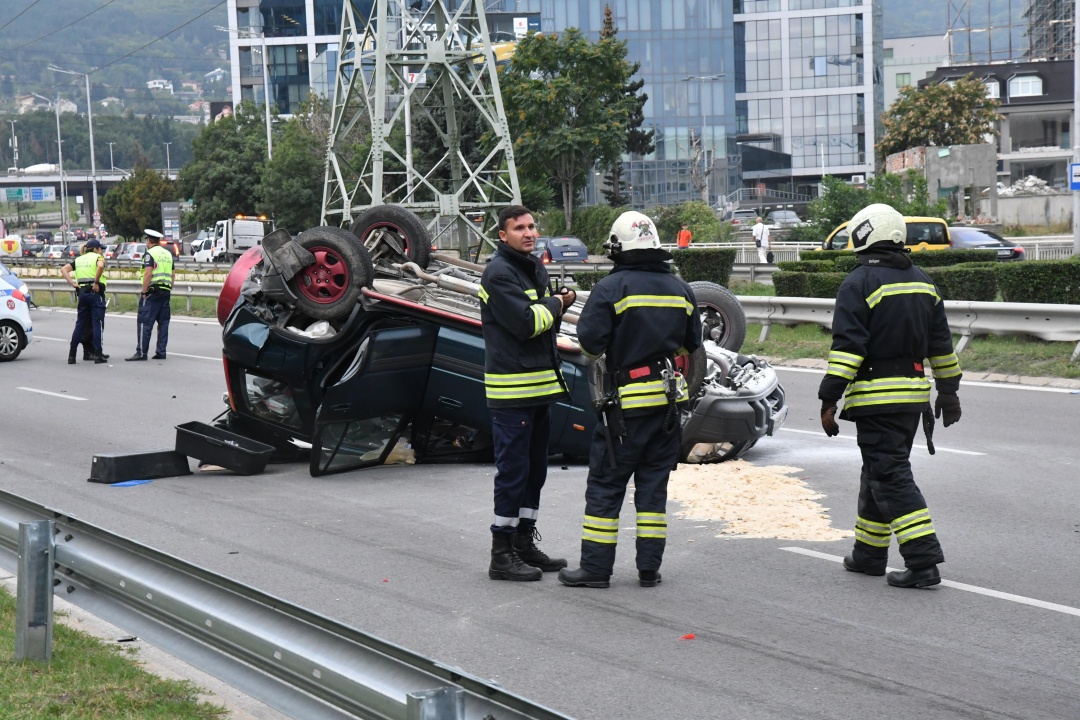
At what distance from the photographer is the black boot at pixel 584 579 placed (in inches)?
244

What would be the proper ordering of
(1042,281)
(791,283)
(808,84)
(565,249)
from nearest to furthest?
(1042,281) < (791,283) < (565,249) < (808,84)

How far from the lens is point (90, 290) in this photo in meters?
18.0

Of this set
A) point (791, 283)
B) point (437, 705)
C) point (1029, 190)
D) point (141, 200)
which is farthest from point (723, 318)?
point (141, 200)

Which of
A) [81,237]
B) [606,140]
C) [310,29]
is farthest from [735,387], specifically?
[81,237]

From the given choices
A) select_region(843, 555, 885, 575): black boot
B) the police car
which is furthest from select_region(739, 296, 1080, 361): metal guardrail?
the police car

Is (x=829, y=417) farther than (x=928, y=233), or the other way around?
(x=928, y=233)

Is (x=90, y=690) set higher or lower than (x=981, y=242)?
lower

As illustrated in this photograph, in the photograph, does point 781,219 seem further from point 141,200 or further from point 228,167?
point 141,200

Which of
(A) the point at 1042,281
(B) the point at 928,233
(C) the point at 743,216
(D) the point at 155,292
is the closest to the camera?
(A) the point at 1042,281

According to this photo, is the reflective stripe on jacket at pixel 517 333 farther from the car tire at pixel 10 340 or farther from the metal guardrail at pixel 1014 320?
the car tire at pixel 10 340

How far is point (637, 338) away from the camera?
607 cm

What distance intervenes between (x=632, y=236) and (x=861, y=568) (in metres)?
2.02

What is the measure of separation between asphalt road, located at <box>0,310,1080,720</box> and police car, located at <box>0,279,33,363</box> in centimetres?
916

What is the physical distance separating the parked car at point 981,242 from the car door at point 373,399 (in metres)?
21.5
